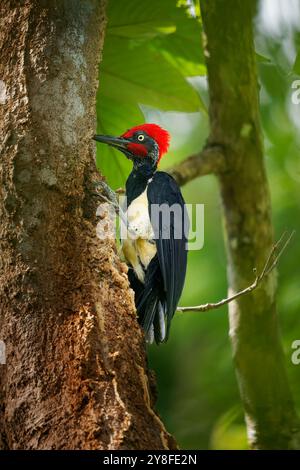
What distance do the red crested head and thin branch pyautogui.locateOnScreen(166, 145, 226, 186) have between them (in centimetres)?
19

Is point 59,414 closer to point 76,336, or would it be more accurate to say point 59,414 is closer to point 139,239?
point 76,336

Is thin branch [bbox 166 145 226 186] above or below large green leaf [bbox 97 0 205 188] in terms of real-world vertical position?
below

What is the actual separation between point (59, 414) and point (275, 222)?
8.94 feet

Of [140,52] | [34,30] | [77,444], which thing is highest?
[140,52]

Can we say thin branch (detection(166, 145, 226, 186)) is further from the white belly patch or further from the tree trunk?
the white belly patch

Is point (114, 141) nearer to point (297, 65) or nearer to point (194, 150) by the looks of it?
point (297, 65)

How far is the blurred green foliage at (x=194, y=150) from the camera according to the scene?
3475mm

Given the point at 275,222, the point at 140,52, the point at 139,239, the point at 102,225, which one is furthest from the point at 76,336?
the point at 275,222

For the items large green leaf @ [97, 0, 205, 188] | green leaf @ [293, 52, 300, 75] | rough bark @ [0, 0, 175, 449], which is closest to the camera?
rough bark @ [0, 0, 175, 449]

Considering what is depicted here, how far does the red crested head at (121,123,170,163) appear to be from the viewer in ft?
12.1

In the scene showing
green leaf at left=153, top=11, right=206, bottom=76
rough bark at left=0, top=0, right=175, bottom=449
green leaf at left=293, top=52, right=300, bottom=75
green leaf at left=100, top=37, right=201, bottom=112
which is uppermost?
green leaf at left=153, top=11, right=206, bottom=76

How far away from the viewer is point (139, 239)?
365cm

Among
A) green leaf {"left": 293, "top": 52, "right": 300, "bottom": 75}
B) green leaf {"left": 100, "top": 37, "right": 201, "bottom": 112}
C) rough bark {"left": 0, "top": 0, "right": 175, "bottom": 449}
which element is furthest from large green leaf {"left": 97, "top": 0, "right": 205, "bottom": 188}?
green leaf {"left": 293, "top": 52, "right": 300, "bottom": 75}

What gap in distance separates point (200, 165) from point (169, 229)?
475 mm
